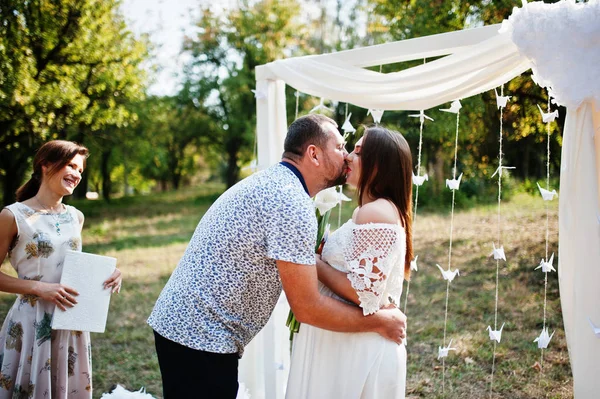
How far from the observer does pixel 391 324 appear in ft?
8.27

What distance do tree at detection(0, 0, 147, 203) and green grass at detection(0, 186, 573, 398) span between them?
2991mm

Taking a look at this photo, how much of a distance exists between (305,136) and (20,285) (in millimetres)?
1875

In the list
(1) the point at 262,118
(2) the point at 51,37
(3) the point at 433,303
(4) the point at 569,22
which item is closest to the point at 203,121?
(2) the point at 51,37

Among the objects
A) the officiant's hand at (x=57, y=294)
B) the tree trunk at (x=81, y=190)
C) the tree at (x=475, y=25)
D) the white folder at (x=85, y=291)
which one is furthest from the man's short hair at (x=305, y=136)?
the tree trunk at (x=81, y=190)

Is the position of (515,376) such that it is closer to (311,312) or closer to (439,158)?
(311,312)

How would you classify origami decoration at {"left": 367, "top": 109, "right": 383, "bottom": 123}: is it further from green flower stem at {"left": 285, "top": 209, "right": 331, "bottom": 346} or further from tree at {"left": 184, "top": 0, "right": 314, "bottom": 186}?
tree at {"left": 184, "top": 0, "right": 314, "bottom": 186}

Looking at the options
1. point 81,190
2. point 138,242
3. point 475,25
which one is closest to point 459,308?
point 475,25

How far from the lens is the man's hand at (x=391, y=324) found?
2505mm

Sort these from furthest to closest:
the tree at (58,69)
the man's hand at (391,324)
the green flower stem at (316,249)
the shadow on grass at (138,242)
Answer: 1. the shadow on grass at (138,242)
2. the tree at (58,69)
3. the green flower stem at (316,249)
4. the man's hand at (391,324)

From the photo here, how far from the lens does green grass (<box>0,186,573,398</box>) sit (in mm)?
4750

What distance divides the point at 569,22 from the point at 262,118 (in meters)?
2.38

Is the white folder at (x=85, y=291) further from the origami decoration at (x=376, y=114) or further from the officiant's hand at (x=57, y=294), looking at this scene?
the origami decoration at (x=376, y=114)

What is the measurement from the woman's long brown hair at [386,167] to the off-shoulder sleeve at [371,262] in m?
0.22

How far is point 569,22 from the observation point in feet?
8.73
